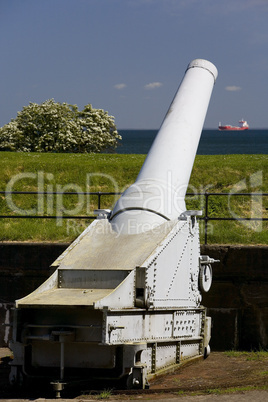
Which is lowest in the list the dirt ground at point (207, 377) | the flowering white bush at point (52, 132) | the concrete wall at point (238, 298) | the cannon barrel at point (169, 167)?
the dirt ground at point (207, 377)

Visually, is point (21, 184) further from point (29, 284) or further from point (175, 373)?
point (175, 373)

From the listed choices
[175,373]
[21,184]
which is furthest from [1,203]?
[175,373]

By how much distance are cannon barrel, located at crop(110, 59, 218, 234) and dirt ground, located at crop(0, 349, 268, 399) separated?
2193 millimetres

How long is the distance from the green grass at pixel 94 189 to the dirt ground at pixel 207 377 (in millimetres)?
3231

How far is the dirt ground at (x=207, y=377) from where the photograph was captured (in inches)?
381

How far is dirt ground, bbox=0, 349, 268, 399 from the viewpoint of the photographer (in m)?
9.68

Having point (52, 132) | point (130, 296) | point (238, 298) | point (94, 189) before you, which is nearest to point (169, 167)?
point (130, 296)

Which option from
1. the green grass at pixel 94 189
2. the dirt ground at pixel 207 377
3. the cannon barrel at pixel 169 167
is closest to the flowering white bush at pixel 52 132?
the green grass at pixel 94 189

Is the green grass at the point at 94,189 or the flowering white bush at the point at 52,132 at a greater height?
the flowering white bush at the point at 52,132

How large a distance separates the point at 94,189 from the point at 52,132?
609 inches

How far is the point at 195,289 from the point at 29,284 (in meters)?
3.83

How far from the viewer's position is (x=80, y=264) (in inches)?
416

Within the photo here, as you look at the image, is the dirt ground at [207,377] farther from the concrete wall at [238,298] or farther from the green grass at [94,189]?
the green grass at [94,189]

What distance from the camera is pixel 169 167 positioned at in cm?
1205
